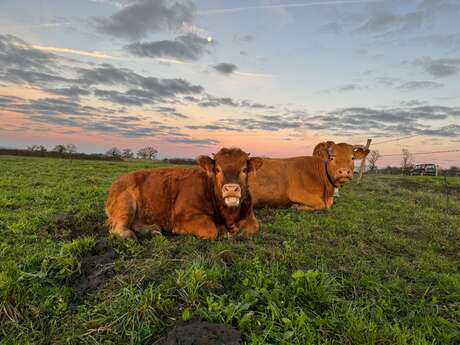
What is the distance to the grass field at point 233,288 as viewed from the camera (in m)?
2.88

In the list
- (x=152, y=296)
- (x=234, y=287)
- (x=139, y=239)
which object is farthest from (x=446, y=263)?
(x=139, y=239)

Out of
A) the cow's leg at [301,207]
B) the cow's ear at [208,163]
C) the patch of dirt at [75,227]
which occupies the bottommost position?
the patch of dirt at [75,227]

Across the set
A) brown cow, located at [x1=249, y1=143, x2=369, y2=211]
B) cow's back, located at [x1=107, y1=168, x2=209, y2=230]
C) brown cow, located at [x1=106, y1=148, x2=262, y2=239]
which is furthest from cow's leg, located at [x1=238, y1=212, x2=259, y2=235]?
brown cow, located at [x1=249, y1=143, x2=369, y2=211]

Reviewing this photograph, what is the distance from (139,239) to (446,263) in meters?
4.91

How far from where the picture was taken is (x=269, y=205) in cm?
960

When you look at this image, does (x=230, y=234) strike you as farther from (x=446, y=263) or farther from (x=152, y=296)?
(x=446, y=263)

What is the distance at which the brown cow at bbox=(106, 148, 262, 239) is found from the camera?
5.64 metres

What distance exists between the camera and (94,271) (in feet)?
13.3

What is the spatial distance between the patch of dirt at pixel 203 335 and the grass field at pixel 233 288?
123 millimetres

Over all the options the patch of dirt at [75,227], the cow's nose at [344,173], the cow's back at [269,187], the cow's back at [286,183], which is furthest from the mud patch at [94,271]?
the cow's nose at [344,173]

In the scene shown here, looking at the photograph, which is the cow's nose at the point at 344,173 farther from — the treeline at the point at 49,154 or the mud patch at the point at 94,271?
the treeline at the point at 49,154

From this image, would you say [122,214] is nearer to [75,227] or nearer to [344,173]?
[75,227]

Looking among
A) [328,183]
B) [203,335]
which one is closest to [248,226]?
[203,335]

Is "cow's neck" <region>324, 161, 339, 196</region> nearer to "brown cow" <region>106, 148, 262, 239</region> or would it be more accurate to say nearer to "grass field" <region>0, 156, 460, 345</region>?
Result: "grass field" <region>0, 156, 460, 345</region>
